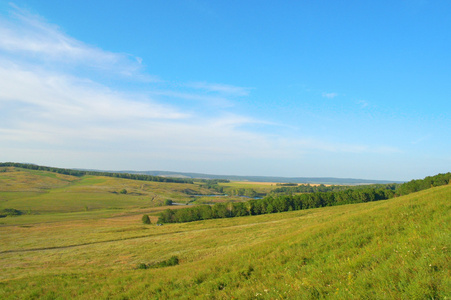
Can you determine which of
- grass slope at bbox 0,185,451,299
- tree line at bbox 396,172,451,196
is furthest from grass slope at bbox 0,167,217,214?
tree line at bbox 396,172,451,196

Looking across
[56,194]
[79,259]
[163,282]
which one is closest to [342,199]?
[79,259]

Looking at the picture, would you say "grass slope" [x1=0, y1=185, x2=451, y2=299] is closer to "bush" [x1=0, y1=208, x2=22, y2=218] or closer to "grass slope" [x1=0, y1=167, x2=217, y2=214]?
"bush" [x1=0, y1=208, x2=22, y2=218]

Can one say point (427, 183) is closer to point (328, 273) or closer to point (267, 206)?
point (267, 206)

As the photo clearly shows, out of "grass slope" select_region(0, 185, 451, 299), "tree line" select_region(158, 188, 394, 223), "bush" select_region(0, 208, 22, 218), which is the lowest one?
"bush" select_region(0, 208, 22, 218)

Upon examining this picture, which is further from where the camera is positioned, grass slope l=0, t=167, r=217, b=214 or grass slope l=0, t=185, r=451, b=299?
grass slope l=0, t=167, r=217, b=214

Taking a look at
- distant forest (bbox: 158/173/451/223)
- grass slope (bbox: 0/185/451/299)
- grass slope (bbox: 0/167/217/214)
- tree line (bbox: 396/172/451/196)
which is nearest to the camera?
grass slope (bbox: 0/185/451/299)

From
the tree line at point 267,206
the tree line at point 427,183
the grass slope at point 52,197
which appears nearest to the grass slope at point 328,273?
the tree line at point 267,206

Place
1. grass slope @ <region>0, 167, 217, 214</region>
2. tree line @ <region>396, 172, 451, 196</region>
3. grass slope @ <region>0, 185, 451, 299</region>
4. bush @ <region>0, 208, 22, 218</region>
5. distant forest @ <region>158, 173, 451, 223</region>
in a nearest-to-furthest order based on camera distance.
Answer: grass slope @ <region>0, 185, 451, 299</region> → tree line @ <region>396, 172, 451, 196</region> → distant forest @ <region>158, 173, 451, 223</region> → bush @ <region>0, 208, 22, 218</region> → grass slope @ <region>0, 167, 217, 214</region>

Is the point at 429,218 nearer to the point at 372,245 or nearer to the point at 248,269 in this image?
the point at 372,245

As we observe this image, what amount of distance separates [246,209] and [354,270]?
90.8 meters

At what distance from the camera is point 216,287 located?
1116 cm

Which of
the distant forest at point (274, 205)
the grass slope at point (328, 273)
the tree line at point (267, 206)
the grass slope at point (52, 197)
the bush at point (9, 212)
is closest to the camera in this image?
the grass slope at point (328, 273)

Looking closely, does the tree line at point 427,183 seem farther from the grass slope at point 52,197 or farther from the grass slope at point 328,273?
the grass slope at point 52,197

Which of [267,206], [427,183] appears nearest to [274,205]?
[267,206]
